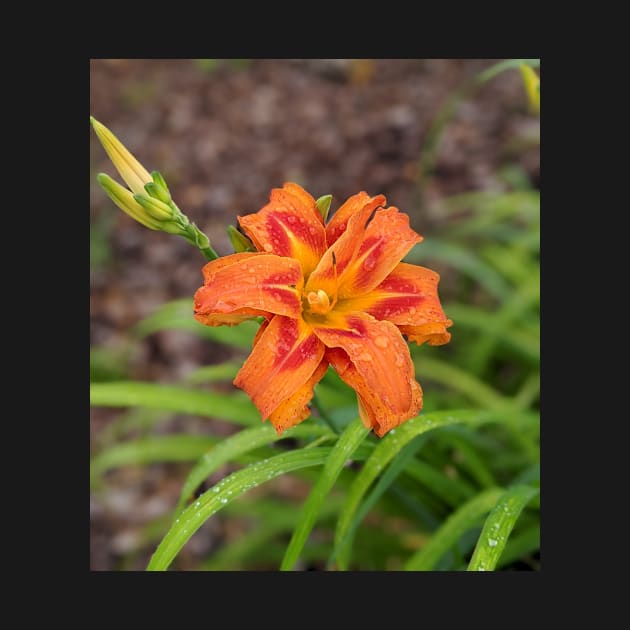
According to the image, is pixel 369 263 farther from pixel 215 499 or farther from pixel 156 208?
pixel 215 499

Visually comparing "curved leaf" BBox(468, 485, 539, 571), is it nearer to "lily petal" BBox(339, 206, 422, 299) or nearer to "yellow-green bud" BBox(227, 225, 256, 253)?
"lily petal" BBox(339, 206, 422, 299)

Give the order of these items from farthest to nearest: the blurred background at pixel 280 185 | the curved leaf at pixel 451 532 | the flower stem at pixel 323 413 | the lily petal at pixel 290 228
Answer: the blurred background at pixel 280 185, the curved leaf at pixel 451 532, the flower stem at pixel 323 413, the lily petal at pixel 290 228

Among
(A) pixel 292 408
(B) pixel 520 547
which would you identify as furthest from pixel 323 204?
(B) pixel 520 547

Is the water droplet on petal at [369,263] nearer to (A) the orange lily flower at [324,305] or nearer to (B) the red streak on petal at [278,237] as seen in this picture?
(A) the orange lily flower at [324,305]

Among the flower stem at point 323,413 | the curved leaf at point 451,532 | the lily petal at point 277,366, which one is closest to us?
the lily petal at point 277,366

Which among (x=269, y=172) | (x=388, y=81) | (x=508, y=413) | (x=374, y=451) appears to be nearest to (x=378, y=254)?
(x=374, y=451)

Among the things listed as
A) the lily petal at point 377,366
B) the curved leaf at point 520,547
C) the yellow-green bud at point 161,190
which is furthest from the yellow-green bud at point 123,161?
the curved leaf at point 520,547
